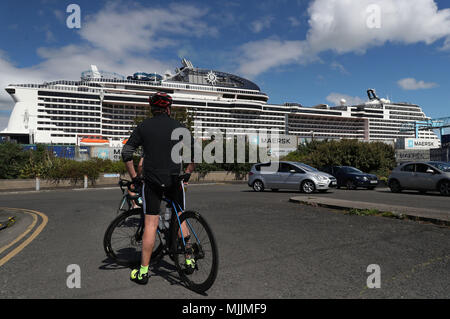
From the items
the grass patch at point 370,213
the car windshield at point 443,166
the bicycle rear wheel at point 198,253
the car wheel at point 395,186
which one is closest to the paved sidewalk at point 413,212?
the grass patch at point 370,213

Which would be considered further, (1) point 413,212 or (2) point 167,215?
(1) point 413,212

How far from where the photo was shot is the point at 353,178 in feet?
60.6

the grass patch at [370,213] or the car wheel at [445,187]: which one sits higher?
the car wheel at [445,187]

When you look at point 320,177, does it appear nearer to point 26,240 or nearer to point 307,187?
point 307,187

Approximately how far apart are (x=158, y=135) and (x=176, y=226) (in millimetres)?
945

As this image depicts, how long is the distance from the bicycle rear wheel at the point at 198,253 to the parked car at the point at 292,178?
1205 centimetres

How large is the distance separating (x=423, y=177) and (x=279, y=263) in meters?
12.6

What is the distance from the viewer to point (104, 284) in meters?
3.38

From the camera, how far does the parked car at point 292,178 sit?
584 inches

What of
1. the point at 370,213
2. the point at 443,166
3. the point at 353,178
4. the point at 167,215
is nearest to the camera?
the point at 167,215

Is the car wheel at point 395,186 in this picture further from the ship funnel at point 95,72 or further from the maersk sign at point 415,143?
the ship funnel at point 95,72

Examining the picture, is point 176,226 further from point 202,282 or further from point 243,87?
point 243,87

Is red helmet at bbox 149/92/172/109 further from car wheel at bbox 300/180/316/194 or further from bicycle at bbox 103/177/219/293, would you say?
car wheel at bbox 300/180/316/194

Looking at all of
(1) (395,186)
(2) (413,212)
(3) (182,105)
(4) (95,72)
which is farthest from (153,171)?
(4) (95,72)
